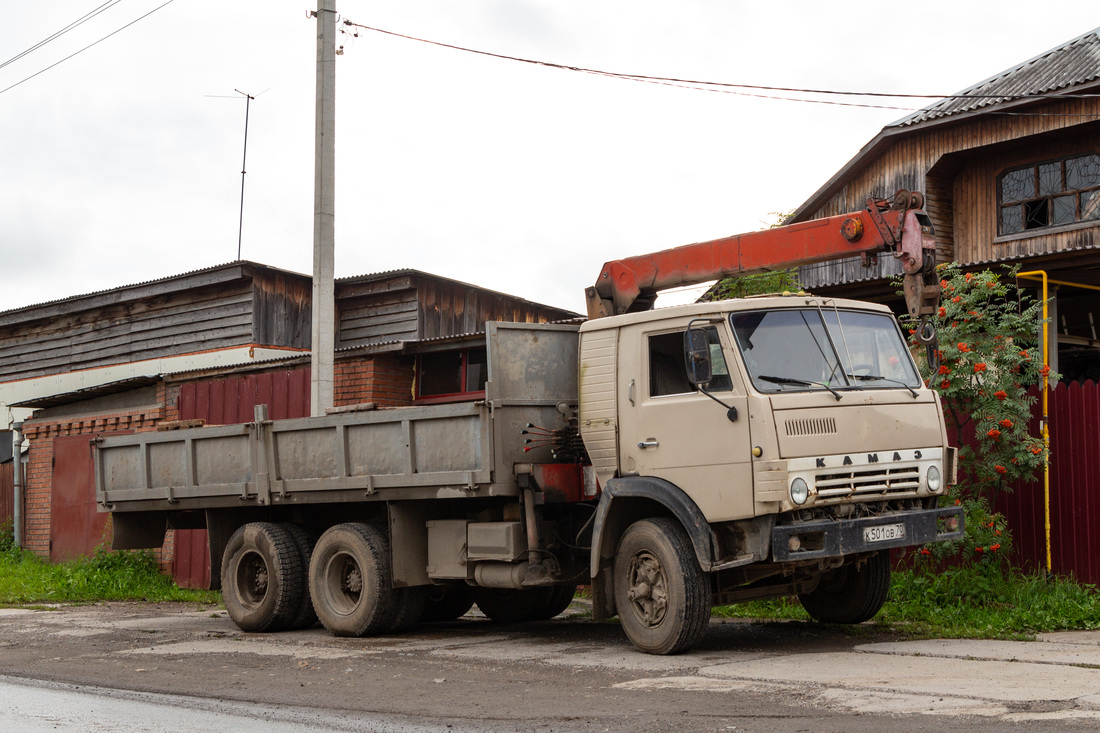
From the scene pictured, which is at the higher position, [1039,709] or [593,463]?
[593,463]

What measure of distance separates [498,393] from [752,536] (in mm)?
2546

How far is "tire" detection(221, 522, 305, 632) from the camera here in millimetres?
11266

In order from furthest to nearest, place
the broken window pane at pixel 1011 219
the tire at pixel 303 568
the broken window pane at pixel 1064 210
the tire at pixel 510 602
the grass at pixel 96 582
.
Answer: the broken window pane at pixel 1011 219
the broken window pane at pixel 1064 210
the grass at pixel 96 582
the tire at pixel 510 602
the tire at pixel 303 568

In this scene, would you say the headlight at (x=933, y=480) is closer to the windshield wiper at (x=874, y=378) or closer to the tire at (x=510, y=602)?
the windshield wiper at (x=874, y=378)

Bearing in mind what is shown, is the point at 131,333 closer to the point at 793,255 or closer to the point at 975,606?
the point at 793,255

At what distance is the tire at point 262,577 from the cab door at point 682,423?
164 inches

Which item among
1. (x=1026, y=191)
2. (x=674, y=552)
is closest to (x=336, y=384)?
(x=674, y=552)

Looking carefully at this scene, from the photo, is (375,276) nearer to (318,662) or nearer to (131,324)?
(131,324)

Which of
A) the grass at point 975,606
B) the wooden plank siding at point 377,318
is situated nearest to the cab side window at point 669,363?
the grass at point 975,606

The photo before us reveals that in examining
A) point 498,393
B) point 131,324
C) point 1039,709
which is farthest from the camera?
point 131,324

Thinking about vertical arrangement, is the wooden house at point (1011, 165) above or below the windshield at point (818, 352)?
above

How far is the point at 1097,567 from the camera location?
9.95 m

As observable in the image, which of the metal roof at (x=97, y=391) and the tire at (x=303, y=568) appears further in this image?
the metal roof at (x=97, y=391)

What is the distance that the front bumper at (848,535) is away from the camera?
7.79m
